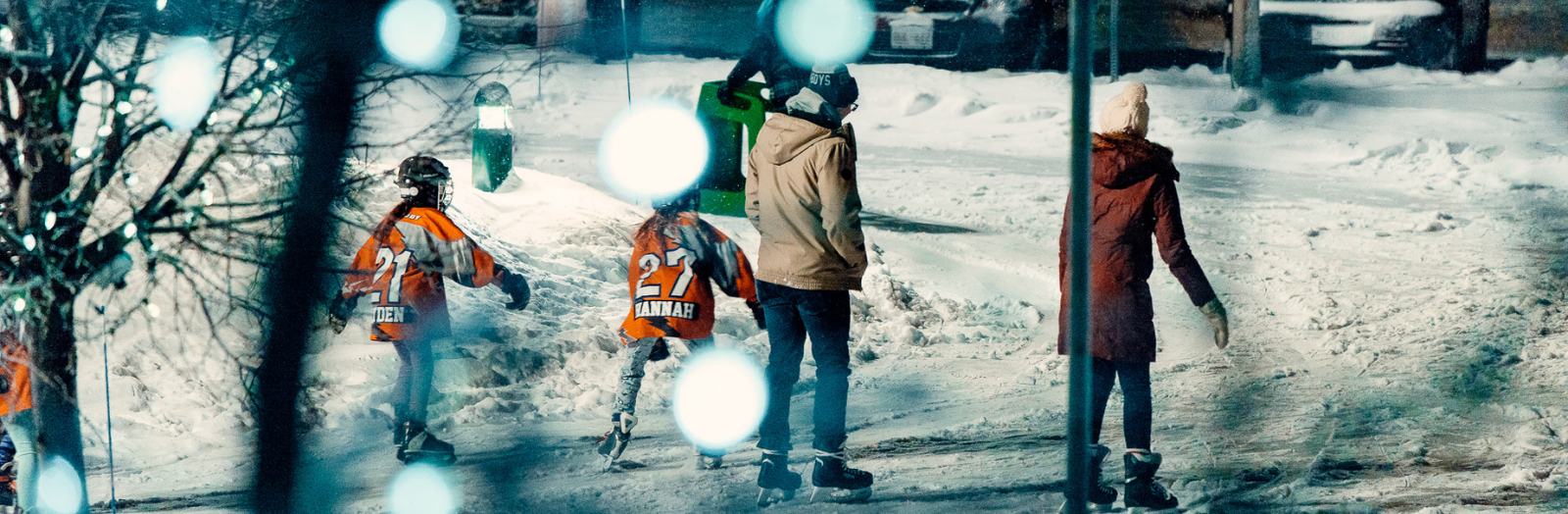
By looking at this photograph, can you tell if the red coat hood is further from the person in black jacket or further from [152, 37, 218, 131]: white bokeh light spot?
[152, 37, 218, 131]: white bokeh light spot

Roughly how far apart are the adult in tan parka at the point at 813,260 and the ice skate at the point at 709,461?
1.38ft

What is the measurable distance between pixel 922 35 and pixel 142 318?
235 inches

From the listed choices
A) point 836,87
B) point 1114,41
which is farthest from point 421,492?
point 1114,41

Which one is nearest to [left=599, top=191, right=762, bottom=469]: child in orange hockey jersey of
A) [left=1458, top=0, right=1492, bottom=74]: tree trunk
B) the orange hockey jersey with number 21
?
the orange hockey jersey with number 21

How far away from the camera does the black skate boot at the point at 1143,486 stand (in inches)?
152

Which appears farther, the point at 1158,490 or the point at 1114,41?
the point at 1114,41

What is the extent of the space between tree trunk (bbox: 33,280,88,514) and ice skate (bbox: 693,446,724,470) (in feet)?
6.60

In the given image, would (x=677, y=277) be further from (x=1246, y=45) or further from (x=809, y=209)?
(x=1246, y=45)

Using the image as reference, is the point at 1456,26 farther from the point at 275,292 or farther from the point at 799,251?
→ the point at 275,292

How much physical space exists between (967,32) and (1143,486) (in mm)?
6507

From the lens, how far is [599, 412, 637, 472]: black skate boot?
4.41 m

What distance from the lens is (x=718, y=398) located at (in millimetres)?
5309

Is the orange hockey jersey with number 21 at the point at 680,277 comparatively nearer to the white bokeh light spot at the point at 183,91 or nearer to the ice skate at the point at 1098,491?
the ice skate at the point at 1098,491

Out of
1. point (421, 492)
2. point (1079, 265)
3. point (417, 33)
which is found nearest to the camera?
point (1079, 265)
